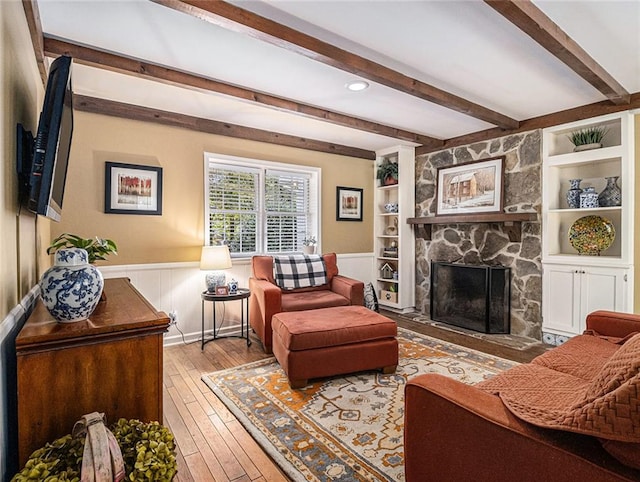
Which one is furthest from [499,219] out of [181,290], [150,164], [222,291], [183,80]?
[150,164]

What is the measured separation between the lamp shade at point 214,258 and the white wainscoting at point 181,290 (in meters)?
0.30

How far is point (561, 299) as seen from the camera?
358 cm

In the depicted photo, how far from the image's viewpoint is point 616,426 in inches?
32.2

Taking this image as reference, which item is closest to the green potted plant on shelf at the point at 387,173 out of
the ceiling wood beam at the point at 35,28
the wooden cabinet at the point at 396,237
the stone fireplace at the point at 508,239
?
the wooden cabinet at the point at 396,237

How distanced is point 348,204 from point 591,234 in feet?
9.52

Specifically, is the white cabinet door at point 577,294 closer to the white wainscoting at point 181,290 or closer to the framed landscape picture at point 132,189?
the white wainscoting at point 181,290

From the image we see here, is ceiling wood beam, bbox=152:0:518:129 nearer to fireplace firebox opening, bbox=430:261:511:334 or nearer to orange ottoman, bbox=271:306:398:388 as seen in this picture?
orange ottoman, bbox=271:306:398:388

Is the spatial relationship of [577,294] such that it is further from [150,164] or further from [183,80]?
[150,164]

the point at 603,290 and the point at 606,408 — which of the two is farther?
the point at 603,290

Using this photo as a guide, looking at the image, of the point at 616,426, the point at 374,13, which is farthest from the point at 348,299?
the point at 616,426

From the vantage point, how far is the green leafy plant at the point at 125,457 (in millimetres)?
934

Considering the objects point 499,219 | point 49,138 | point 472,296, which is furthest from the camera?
point 472,296

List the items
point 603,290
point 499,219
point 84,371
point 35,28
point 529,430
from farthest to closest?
point 499,219
point 603,290
point 35,28
point 84,371
point 529,430

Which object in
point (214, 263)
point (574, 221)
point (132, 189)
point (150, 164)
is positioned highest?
point (150, 164)
